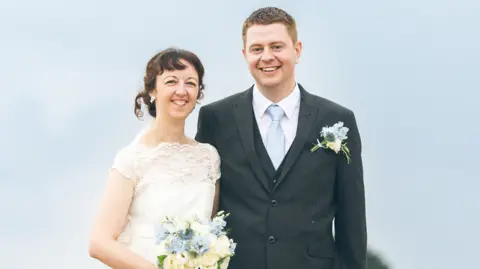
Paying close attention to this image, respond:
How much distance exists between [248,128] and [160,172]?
0.95m

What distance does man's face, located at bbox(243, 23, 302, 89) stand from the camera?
7691 mm

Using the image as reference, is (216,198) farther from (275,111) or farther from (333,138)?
(333,138)

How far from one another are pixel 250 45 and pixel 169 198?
5.58 feet

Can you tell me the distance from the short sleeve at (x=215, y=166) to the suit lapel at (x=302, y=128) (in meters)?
0.64

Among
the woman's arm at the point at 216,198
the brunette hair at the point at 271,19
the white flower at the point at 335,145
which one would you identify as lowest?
the woman's arm at the point at 216,198

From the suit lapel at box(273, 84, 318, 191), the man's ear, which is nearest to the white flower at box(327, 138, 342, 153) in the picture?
the suit lapel at box(273, 84, 318, 191)

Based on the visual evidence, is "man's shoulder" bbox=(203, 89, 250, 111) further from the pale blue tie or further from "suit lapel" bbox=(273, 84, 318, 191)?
"suit lapel" bbox=(273, 84, 318, 191)

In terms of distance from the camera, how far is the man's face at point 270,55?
7691 millimetres

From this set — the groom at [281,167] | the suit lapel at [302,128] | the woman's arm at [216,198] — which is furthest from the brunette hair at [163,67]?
the suit lapel at [302,128]

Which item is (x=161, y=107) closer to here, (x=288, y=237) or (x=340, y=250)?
(x=288, y=237)

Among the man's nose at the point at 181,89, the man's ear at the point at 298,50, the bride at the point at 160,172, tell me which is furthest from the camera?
the man's ear at the point at 298,50

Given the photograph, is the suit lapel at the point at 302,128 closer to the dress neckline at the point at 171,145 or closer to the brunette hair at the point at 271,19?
the brunette hair at the point at 271,19

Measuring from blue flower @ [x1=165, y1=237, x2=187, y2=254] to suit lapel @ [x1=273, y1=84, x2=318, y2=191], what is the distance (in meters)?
1.30

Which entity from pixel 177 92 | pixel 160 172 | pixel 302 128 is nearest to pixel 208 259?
pixel 160 172
